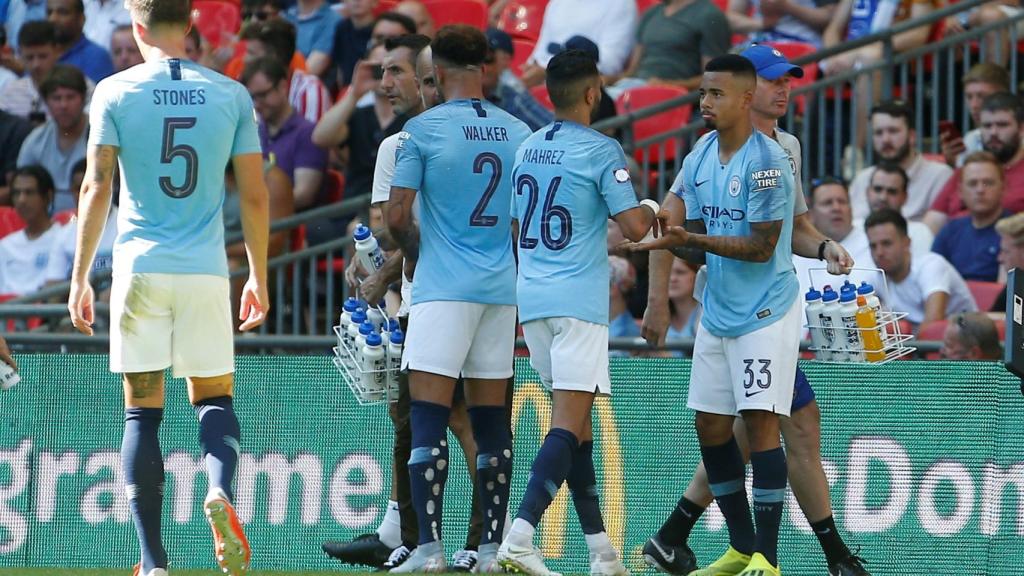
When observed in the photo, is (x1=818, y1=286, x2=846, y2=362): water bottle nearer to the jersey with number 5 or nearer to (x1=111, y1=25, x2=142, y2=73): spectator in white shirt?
the jersey with number 5

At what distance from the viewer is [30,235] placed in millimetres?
13164

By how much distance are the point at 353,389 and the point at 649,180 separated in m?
5.02

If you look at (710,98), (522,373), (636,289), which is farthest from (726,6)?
(710,98)

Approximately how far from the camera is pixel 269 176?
12.7 meters

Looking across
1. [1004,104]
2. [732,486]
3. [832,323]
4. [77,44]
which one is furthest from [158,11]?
[77,44]

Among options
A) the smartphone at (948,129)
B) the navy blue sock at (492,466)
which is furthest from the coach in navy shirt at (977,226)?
the navy blue sock at (492,466)

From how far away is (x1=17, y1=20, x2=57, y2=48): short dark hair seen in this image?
1538cm

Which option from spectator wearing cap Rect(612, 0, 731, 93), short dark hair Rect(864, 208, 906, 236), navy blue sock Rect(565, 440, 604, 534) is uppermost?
spectator wearing cap Rect(612, 0, 731, 93)

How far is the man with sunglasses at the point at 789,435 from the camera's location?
7.57 meters

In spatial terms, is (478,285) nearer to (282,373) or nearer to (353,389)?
(353,389)

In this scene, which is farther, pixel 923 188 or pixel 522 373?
pixel 923 188

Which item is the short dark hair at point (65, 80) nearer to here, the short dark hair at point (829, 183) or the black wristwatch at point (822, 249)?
the short dark hair at point (829, 183)

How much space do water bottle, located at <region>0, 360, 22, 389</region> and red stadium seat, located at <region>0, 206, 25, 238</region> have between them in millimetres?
6499

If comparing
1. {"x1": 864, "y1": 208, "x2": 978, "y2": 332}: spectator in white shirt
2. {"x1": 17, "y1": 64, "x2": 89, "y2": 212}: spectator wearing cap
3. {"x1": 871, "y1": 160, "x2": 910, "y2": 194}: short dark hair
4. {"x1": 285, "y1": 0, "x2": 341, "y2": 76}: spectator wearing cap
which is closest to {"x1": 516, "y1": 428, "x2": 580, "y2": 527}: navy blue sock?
{"x1": 864, "y1": 208, "x2": 978, "y2": 332}: spectator in white shirt
